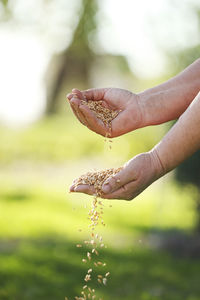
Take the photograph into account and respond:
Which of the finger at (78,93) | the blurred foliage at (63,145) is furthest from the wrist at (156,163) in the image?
the blurred foliage at (63,145)

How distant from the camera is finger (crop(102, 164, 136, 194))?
101 inches

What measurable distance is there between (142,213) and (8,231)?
3324 millimetres

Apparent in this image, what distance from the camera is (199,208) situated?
Result: 711 centimetres

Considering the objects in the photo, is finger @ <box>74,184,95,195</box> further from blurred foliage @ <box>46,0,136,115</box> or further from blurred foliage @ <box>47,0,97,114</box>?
blurred foliage @ <box>46,0,136,115</box>

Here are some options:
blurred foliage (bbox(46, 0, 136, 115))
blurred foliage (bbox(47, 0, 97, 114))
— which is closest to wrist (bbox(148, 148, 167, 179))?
blurred foliage (bbox(47, 0, 97, 114))

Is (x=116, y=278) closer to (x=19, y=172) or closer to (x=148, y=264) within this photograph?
(x=148, y=264)

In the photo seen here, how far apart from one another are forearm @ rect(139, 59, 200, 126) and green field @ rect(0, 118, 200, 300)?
2.78 feet

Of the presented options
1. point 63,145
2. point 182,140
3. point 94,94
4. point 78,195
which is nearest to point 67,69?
point 63,145

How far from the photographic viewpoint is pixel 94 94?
3.17 m

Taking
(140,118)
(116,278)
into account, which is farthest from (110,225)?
(140,118)

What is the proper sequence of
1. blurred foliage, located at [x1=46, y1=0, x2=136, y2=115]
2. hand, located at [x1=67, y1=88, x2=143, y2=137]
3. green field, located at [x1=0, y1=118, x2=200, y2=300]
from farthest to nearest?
1. blurred foliage, located at [x1=46, y1=0, x2=136, y2=115]
2. green field, located at [x1=0, y1=118, x2=200, y2=300]
3. hand, located at [x1=67, y1=88, x2=143, y2=137]

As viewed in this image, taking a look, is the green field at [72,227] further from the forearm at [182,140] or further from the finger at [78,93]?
the forearm at [182,140]

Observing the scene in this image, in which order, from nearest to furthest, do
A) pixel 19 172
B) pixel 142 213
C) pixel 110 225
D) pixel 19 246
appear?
pixel 19 246 < pixel 110 225 < pixel 142 213 < pixel 19 172

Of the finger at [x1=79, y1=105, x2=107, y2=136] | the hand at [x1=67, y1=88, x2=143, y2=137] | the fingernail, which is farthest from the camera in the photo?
the hand at [x1=67, y1=88, x2=143, y2=137]
